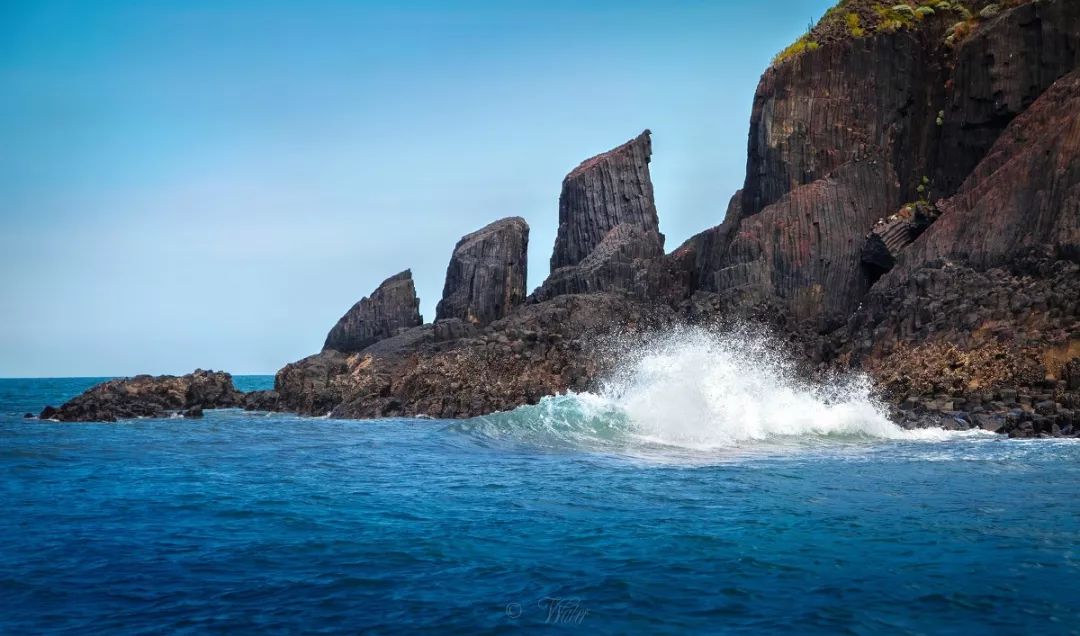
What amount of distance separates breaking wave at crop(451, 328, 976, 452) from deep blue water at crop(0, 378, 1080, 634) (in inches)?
158

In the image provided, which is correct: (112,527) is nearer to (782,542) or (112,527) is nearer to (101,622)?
(101,622)

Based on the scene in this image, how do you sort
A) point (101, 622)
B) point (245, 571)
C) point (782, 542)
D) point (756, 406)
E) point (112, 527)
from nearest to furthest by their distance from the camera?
point (101, 622) → point (245, 571) → point (782, 542) → point (112, 527) → point (756, 406)

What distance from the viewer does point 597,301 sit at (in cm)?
4984

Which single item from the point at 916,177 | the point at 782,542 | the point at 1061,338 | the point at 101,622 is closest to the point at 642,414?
the point at 1061,338

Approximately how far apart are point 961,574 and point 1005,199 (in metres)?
34.1

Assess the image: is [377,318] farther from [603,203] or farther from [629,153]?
[629,153]

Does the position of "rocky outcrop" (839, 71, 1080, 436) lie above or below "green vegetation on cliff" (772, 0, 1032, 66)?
below

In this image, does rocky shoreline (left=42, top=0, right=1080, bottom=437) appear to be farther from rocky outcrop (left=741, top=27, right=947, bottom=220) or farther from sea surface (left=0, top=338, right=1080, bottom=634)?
sea surface (left=0, top=338, right=1080, bottom=634)

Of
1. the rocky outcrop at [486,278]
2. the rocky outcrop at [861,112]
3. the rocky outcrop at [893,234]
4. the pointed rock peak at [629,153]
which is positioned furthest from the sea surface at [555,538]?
the pointed rock peak at [629,153]

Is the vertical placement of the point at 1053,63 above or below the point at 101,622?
above

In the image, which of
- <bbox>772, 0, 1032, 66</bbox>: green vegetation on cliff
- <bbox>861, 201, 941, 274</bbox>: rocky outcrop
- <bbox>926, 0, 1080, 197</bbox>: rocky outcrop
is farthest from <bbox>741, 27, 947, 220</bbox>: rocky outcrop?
<bbox>861, 201, 941, 274</bbox>: rocky outcrop

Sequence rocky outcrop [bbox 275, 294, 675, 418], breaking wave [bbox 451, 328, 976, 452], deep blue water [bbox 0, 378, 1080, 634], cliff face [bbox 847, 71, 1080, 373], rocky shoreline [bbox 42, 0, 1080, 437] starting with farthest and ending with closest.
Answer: rocky outcrop [bbox 275, 294, 675, 418]
rocky shoreline [bbox 42, 0, 1080, 437]
cliff face [bbox 847, 71, 1080, 373]
breaking wave [bbox 451, 328, 976, 452]
deep blue water [bbox 0, 378, 1080, 634]

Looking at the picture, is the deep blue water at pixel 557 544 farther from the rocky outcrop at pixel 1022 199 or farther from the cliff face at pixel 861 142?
the cliff face at pixel 861 142

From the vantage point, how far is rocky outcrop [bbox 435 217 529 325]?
6047 cm
